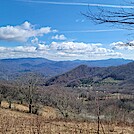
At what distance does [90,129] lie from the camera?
17016 millimetres

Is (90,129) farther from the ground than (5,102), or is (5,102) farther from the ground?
(90,129)

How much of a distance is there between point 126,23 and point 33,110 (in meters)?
56.7

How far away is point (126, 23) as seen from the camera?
3.72 metres

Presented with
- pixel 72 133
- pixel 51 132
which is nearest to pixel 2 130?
pixel 51 132

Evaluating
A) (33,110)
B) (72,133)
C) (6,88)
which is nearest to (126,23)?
(72,133)

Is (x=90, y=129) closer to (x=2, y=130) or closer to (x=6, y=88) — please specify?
(x=2, y=130)

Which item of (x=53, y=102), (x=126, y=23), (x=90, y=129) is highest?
(x=126, y=23)

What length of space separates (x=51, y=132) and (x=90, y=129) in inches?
103

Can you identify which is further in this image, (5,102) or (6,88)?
Answer: (6,88)

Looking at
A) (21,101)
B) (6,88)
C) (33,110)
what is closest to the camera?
(33,110)

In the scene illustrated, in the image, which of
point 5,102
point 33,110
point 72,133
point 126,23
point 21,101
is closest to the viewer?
point 126,23

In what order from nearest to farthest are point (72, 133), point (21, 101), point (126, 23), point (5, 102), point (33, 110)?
point (126, 23)
point (72, 133)
point (33, 110)
point (5, 102)
point (21, 101)

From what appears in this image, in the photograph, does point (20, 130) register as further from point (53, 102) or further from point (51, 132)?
point (53, 102)

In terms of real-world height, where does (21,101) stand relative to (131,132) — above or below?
below
